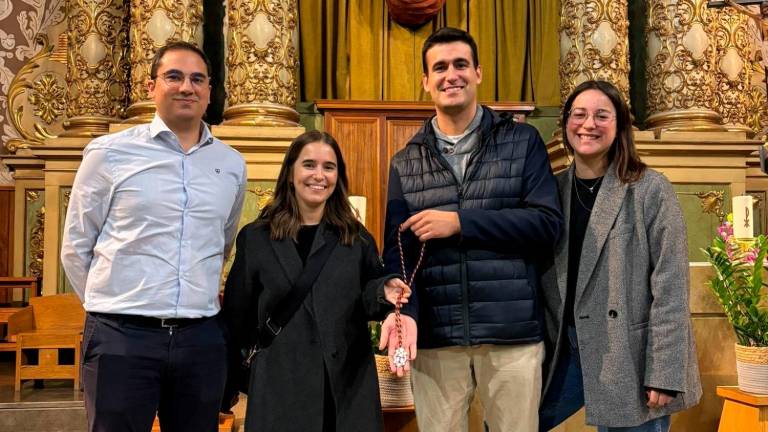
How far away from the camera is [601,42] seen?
5.76 metres

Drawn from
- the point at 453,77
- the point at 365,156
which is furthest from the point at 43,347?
the point at 453,77

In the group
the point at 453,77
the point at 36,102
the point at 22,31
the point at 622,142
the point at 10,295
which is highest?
the point at 22,31

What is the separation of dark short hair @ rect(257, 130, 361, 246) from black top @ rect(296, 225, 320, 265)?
0.03 m

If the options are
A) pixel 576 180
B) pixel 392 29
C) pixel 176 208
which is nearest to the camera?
pixel 176 208

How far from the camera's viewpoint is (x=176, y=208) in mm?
2225

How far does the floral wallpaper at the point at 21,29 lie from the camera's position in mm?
6730

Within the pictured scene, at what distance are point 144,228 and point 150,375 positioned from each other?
437mm

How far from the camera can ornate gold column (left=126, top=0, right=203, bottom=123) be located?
5480 millimetres

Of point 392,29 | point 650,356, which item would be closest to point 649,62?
point 392,29

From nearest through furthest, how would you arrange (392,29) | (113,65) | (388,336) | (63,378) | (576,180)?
(388,336)
(576,180)
(63,378)
(113,65)
(392,29)

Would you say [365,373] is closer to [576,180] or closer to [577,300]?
[577,300]

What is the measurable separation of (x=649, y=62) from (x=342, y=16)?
277 centimetres

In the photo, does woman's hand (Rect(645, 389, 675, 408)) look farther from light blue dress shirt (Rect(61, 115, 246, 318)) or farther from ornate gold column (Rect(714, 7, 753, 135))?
ornate gold column (Rect(714, 7, 753, 135))

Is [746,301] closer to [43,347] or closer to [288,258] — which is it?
[288,258]
